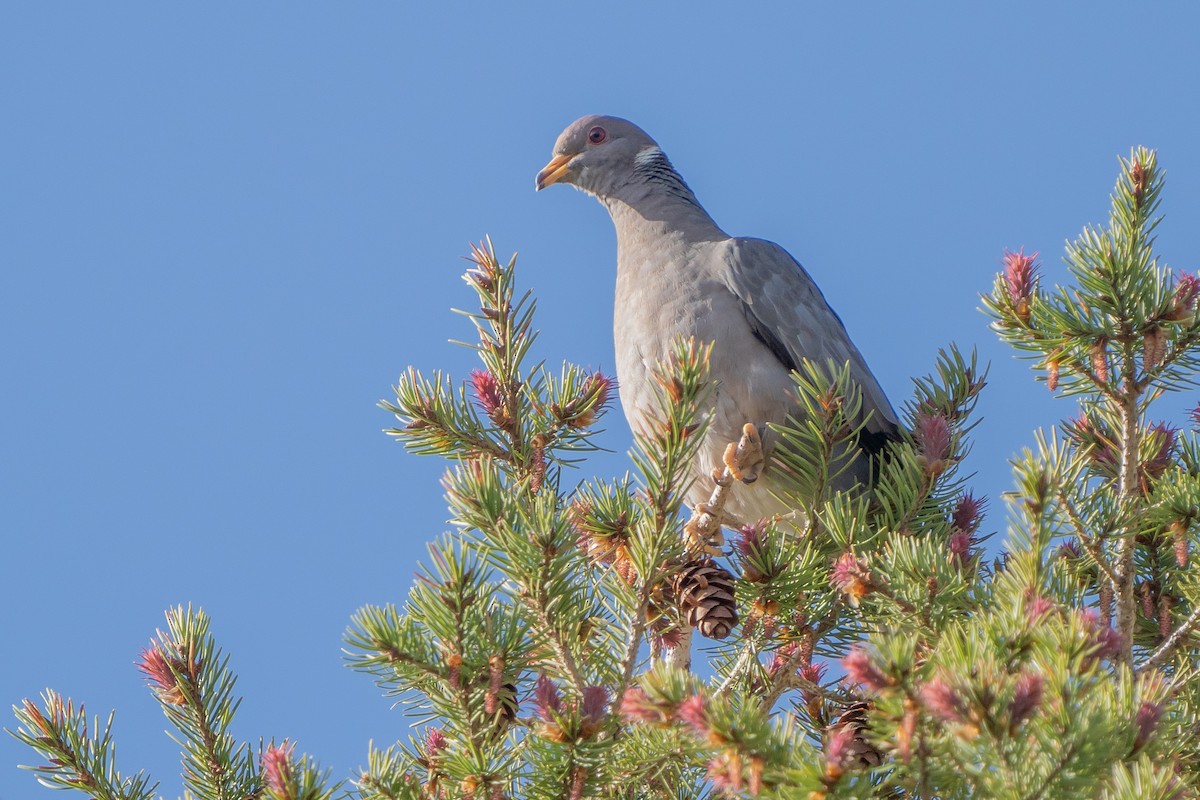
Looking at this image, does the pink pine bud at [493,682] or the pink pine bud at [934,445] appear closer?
the pink pine bud at [493,682]

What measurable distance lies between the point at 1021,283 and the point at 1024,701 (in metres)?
2.03

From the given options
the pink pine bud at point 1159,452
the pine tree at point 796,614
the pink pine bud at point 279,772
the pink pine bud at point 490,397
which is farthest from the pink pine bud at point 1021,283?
the pink pine bud at point 279,772

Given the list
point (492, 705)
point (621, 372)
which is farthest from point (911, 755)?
point (621, 372)

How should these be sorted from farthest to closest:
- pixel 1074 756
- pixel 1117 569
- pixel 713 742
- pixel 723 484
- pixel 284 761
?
pixel 723 484 → pixel 1117 569 → pixel 284 761 → pixel 713 742 → pixel 1074 756

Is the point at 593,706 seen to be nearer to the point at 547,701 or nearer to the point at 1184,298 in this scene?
the point at 547,701

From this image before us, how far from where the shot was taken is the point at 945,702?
2047mm

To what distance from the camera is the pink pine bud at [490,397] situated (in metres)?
3.90

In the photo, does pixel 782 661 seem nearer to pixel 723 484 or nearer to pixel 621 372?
pixel 723 484

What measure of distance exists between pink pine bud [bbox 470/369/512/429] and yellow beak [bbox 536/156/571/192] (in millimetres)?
3598

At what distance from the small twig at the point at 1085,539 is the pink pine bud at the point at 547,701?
54.2 inches

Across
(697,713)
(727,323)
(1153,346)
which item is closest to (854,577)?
(697,713)

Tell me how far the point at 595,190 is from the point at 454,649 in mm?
4838

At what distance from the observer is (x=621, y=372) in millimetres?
5883

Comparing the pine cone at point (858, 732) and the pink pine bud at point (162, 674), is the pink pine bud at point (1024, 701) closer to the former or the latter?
the pine cone at point (858, 732)
